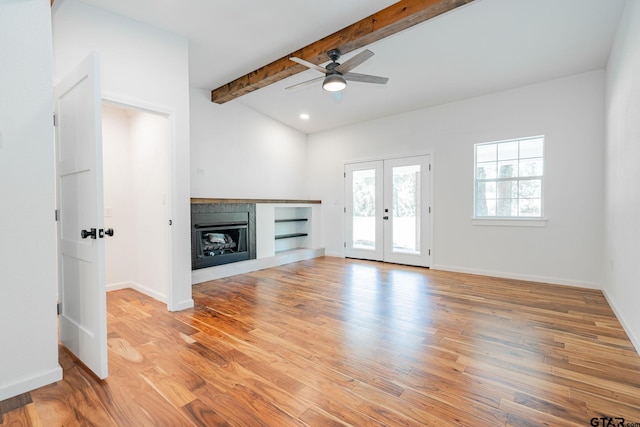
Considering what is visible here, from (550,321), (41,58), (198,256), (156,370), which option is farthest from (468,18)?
(198,256)

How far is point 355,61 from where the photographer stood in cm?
304

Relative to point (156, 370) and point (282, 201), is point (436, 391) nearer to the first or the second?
point (156, 370)

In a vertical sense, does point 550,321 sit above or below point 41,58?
below

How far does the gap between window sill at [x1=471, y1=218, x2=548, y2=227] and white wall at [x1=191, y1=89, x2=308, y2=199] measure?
3.92 meters

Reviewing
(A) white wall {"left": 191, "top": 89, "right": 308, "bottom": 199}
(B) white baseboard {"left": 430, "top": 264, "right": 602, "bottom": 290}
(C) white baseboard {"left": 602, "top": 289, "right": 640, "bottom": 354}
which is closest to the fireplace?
(A) white wall {"left": 191, "top": 89, "right": 308, "bottom": 199}

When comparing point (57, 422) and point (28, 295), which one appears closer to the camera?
point (57, 422)

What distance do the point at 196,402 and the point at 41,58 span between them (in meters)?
2.43

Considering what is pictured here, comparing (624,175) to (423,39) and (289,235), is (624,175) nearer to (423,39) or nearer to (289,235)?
(423,39)

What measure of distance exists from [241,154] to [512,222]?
4931 mm

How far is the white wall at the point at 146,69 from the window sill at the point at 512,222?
4.45 meters

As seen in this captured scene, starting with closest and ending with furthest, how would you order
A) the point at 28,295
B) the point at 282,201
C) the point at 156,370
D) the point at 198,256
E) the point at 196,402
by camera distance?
the point at 196,402, the point at 28,295, the point at 156,370, the point at 198,256, the point at 282,201

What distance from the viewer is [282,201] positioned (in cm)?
598

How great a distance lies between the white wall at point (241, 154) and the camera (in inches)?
204

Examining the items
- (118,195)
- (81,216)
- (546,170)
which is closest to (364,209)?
(546,170)
